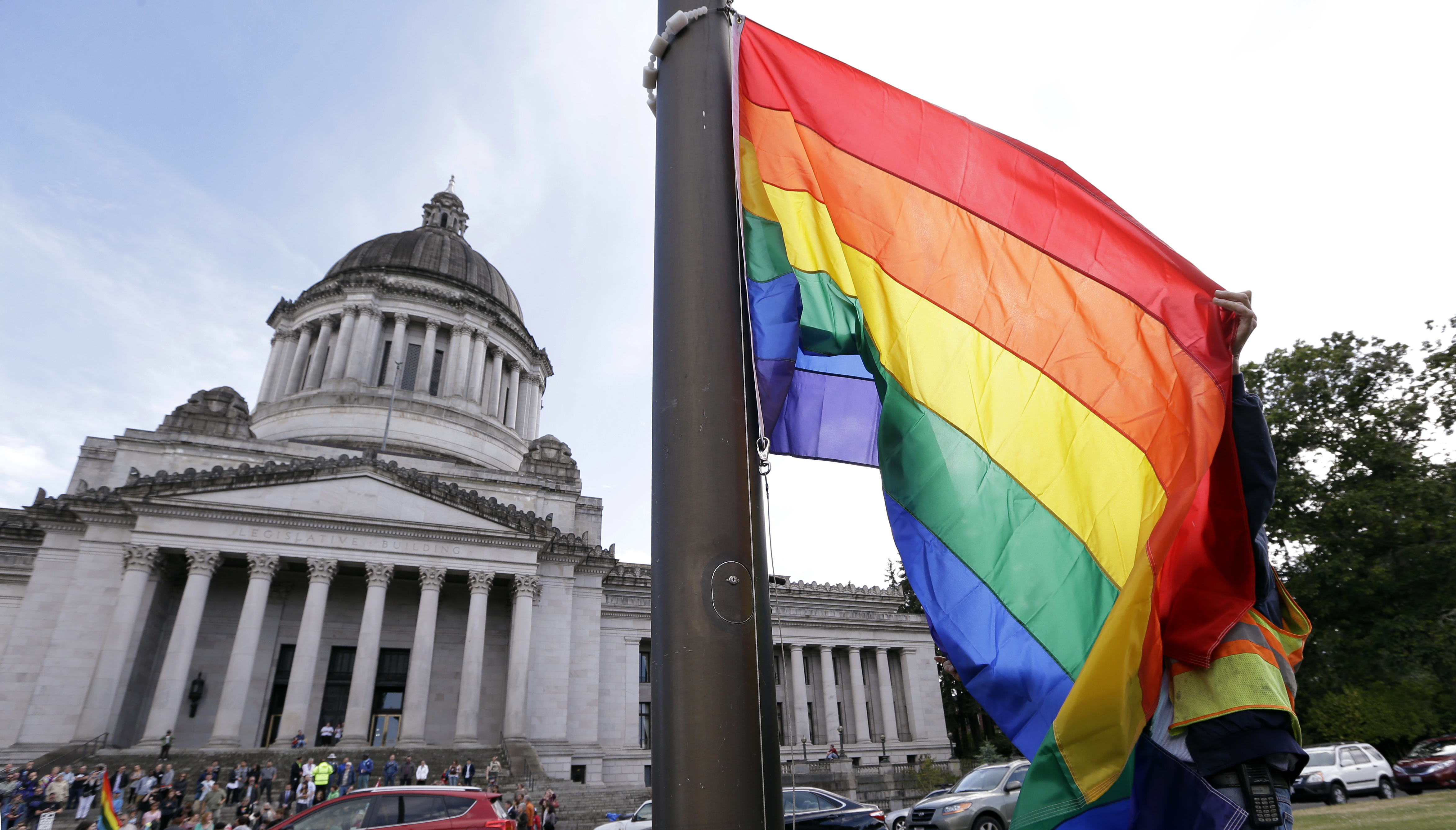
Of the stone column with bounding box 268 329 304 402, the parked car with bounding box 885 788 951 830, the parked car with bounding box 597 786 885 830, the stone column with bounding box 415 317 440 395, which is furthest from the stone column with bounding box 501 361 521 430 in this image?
the parked car with bounding box 597 786 885 830

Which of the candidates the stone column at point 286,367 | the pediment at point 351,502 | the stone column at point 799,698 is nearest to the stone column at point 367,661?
the pediment at point 351,502

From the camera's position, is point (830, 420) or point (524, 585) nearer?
point (830, 420)

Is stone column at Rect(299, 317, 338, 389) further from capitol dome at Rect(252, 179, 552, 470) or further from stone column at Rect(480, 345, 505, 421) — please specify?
stone column at Rect(480, 345, 505, 421)

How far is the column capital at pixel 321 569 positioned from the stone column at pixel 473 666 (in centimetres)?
522

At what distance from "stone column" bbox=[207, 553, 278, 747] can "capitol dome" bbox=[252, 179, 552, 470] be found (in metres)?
12.7

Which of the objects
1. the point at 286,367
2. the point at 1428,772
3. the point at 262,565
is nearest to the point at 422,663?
the point at 262,565

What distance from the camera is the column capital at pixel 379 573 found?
30844mm

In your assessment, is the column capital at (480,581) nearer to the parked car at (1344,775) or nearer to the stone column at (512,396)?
the stone column at (512,396)

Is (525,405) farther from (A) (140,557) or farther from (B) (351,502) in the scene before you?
(A) (140,557)

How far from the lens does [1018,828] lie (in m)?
2.84

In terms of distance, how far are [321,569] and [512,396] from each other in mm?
25006

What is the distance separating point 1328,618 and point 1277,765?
115 ft

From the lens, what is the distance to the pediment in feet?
98.7

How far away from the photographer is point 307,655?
29297 millimetres
